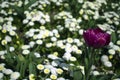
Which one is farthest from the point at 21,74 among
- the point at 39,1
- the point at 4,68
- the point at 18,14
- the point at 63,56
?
the point at 39,1

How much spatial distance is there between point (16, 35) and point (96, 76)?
106cm

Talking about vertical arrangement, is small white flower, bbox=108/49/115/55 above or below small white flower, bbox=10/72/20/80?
above

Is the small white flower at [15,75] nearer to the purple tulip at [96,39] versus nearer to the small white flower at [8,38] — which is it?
the small white flower at [8,38]

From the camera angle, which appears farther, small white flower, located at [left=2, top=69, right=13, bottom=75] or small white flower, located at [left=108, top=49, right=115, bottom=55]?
small white flower, located at [left=108, top=49, right=115, bottom=55]

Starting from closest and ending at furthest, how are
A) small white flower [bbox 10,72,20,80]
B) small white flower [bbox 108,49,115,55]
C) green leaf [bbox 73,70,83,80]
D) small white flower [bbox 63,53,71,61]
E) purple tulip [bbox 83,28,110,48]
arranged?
purple tulip [bbox 83,28,110,48] < green leaf [bbox 73,70,83,80] < small white flower [bbox 10,72,20,80] < small white flower [bbox 63,53,71,61] < small white flower [bbox 108,49,115,55]

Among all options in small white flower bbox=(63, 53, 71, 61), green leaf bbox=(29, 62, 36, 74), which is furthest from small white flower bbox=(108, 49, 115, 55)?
green leaf bbox=(29, 62, 36, 74)

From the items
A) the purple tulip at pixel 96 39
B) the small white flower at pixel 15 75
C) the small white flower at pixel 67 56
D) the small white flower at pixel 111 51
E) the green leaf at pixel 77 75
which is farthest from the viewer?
the small white flower at pixel 111 51

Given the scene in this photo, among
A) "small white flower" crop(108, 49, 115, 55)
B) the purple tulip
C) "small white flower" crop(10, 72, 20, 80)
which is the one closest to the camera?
the purple tulip

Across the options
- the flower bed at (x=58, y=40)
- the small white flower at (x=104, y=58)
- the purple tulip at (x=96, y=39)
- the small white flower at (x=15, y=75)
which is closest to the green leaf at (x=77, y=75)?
the flower bed at (x=58, y=40)

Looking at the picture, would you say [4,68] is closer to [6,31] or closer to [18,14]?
[6,31]

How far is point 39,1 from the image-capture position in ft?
12.3

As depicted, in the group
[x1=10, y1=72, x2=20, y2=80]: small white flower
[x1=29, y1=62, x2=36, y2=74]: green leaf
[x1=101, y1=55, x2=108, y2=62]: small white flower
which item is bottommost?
[x1=10, y1=72, x2=20, y2=80]: small white flower

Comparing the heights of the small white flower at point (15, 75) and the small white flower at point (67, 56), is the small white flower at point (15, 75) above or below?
below

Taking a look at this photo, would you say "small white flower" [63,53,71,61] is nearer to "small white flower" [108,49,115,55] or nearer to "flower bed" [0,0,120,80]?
"flower bed" [0,0,120,80]
